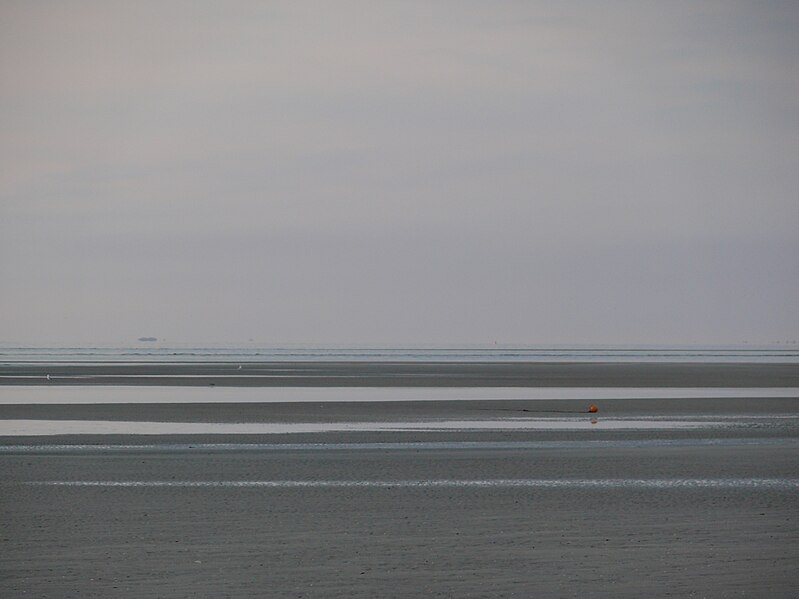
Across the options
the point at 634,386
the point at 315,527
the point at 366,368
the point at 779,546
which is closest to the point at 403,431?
the point at 315,527

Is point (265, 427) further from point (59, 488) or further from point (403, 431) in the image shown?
point (59, 488)

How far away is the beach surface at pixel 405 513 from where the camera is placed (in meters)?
9.67

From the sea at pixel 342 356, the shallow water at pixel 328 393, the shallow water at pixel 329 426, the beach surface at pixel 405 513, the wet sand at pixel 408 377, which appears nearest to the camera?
the beach surface at pixel 405 513

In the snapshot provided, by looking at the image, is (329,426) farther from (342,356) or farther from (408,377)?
(342,356)

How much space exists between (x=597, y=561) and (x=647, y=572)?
2.03ft

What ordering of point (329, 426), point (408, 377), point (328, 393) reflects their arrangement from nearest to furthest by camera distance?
point (329, 426) → point (328, 393) → point (408, 377)

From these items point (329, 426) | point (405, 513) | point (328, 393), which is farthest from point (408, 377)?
point (405, 513)

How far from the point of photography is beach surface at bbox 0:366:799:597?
381 inches

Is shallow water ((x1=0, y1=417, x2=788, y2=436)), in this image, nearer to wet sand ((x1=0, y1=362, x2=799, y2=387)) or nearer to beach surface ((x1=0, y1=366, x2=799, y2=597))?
beach surface ((x1=0, y1=366, x2=799, y2=597))

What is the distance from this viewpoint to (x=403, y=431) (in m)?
24.7

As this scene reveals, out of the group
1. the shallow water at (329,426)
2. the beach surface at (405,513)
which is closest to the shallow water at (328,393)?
the shallow water at (329,426)

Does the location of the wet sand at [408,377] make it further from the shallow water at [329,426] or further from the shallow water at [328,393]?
the shallow water at [329,426]

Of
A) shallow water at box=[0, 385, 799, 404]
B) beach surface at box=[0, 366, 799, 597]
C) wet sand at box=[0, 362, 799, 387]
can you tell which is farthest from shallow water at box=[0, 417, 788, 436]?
wet sand at box=[0, 362, 799, 387]

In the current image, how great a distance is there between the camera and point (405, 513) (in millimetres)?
13445
